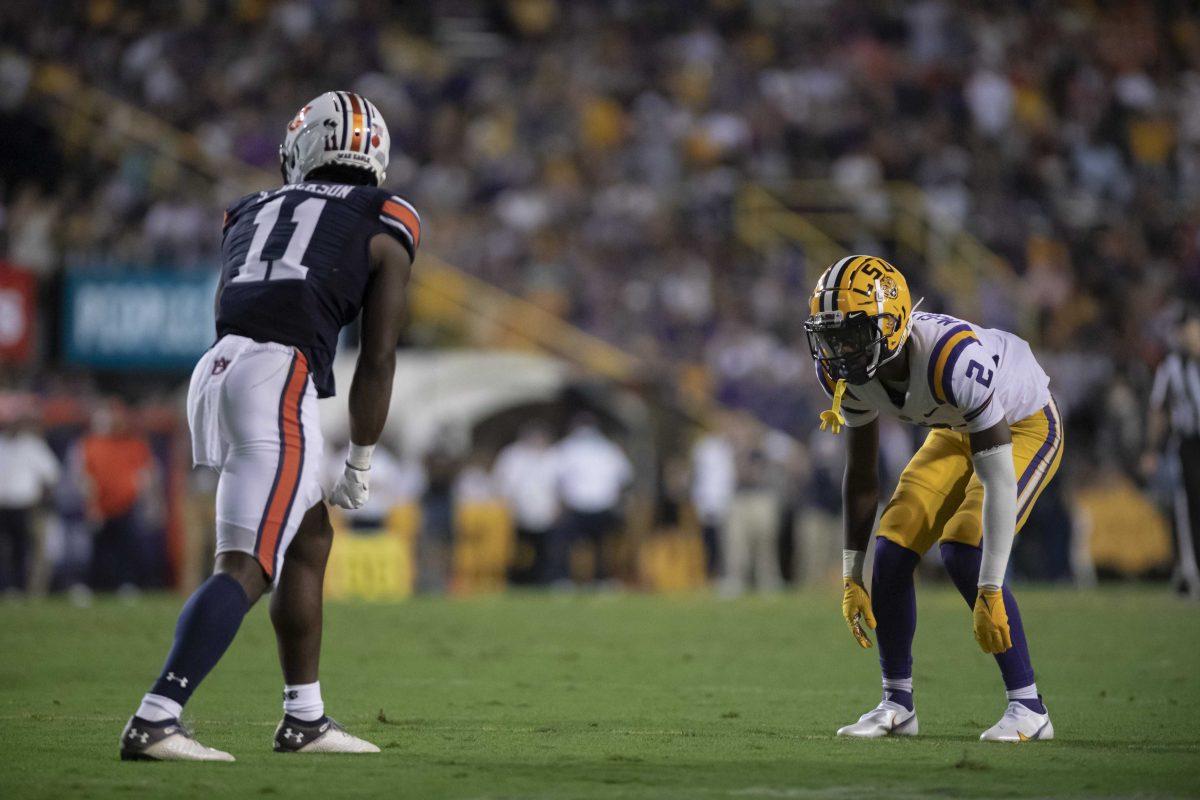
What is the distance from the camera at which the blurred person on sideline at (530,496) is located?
20188 millimetres

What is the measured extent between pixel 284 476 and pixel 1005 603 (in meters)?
2.78

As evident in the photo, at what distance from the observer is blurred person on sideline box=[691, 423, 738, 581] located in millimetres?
20609

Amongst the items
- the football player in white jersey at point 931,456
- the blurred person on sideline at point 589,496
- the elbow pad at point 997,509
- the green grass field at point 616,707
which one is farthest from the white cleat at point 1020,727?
the blurred person on sideline at point 589,496

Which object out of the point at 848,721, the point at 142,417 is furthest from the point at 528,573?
the point at 848,721

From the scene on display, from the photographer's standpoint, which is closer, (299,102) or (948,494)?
(948,494)

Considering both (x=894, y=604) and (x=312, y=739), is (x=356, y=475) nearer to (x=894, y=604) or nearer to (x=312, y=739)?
(x=312, y=739)

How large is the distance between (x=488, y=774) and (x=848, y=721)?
2335 millimetres

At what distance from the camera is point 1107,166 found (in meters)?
26.1

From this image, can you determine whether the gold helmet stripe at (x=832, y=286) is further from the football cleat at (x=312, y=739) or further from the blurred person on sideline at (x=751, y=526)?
the blurred person on sideline at (x=751, y=526)

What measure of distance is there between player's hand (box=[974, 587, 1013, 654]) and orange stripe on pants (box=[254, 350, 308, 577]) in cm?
255

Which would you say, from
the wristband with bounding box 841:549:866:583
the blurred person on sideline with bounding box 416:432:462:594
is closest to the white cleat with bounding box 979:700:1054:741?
the wristband with bounding box 841:549:866:583

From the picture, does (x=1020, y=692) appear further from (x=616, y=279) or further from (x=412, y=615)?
Result: (x=616, y=279)

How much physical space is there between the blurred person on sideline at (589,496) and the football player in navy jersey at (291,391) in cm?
1378

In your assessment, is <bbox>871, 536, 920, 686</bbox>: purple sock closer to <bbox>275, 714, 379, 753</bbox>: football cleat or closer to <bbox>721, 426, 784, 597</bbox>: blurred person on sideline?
<bbox>275, 714, 379, 753</bbox>: football cleat
